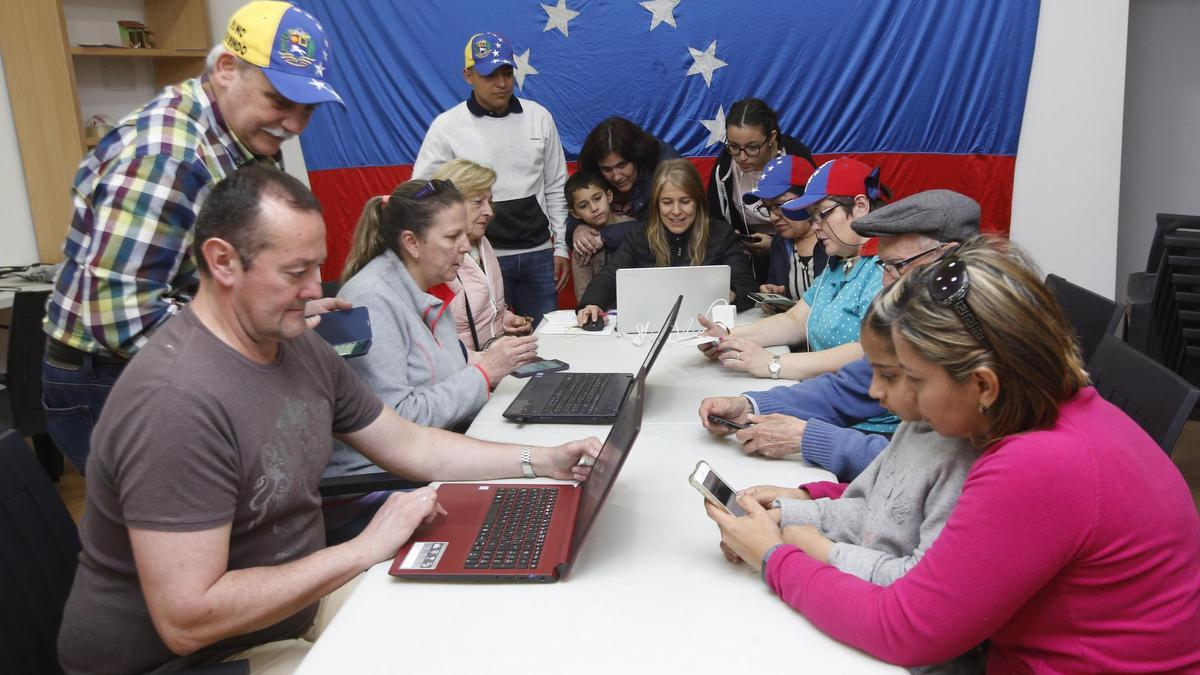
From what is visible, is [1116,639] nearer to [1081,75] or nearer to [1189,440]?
[1189,440]

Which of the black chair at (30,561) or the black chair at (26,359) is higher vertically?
the black chair at (30,561)

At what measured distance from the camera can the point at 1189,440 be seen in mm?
3705

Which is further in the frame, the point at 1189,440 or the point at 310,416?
the point at 1189,440

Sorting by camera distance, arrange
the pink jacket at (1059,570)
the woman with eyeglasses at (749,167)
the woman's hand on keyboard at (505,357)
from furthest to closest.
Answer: the woman with eyeglasses at (749,167) < the woman's hand on keyboard at (505,357) < the pink jacket at (1059,570)

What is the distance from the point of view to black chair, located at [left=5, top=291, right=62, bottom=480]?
3.04 m

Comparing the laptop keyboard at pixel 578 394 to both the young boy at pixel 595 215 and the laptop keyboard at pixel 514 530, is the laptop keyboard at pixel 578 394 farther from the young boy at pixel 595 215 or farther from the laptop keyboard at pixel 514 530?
the young boy at pixel 595 215

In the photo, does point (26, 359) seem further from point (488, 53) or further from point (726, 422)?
point (726, 422)

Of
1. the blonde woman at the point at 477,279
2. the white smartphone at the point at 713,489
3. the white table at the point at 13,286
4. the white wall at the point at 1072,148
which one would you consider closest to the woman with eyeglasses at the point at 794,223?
the blonde woman at the point at 477,279

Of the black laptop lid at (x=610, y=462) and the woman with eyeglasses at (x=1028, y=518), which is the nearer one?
the woman with eyeglasses at (x=1028, y=518)

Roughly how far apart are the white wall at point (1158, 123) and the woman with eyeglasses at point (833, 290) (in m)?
2.77

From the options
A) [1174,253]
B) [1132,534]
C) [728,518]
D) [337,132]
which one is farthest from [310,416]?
[337,132]

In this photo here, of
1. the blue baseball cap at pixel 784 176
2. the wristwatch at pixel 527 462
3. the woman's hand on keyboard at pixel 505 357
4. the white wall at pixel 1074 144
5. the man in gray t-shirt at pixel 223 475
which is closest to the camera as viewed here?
the man in gray t-shirt at pixel 223 475

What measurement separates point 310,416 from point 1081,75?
4.12 meters

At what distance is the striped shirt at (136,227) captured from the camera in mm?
1665
